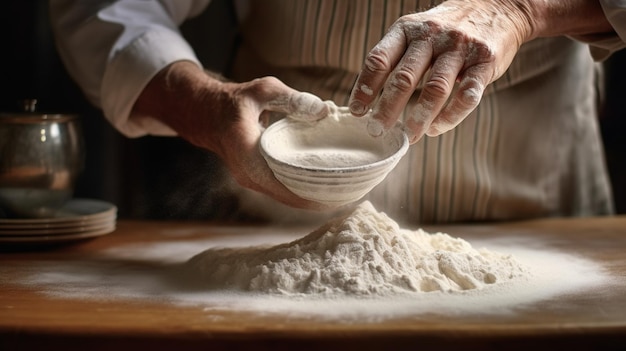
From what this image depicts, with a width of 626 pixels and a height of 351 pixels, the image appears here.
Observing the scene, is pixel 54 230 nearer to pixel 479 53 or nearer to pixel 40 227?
pixel 40 227

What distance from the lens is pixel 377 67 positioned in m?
1.25

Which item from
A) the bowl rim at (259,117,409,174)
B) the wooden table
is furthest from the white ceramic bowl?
the wooden table

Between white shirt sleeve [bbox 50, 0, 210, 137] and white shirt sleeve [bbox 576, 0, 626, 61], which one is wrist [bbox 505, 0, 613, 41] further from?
white shirt sleeve [bbox 50, 0, 210, 137]

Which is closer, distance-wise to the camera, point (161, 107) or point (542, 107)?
point (161, 107)

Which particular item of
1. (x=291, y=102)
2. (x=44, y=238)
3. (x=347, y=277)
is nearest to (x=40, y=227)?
(x=44, y=238)

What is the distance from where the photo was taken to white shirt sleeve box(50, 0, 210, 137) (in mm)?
1719

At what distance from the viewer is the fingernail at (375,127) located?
4.22 feet

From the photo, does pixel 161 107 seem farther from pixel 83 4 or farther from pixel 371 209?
pixel 371 209

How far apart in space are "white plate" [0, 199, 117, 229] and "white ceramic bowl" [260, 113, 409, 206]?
472mm

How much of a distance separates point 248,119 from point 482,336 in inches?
23.5

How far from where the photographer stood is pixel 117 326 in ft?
3.40

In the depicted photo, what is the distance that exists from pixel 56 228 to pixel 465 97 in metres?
0.82

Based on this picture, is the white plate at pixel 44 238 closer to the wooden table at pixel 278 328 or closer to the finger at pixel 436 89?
the wooden table at pixel 278 328

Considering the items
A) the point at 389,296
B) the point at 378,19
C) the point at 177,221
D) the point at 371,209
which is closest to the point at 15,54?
the point at 177,221
